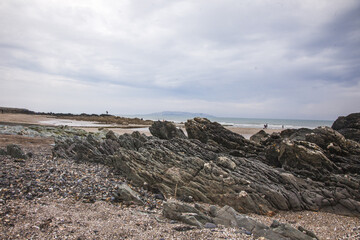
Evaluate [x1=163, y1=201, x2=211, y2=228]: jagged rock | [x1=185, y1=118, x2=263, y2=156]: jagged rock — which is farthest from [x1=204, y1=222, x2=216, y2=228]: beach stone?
[x1=185, y1=118, x2=263, y2=156]: jagged rock

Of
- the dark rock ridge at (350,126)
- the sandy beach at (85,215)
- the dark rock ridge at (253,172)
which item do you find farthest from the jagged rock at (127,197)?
the dark rock ridge at (350,126)

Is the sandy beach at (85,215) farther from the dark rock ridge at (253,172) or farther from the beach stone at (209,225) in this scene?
the dark rock ridge at (253,172)

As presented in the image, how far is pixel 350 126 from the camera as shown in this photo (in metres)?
18.9

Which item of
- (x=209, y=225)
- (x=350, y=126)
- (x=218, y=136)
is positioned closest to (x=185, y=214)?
(x=209, y=225)

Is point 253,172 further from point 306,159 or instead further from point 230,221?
point 230,221

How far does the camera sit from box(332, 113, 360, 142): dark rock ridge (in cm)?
1772

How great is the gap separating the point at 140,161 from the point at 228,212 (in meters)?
6.75

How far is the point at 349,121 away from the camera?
1942cm

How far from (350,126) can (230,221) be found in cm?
1745

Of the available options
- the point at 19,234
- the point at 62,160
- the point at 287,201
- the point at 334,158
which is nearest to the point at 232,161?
the point at 287,201

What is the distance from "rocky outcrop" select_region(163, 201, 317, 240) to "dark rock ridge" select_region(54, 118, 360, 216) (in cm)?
245

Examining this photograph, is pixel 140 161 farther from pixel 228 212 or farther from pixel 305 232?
pixel 305 232

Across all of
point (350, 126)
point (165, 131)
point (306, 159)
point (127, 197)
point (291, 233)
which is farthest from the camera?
point (165, 131)

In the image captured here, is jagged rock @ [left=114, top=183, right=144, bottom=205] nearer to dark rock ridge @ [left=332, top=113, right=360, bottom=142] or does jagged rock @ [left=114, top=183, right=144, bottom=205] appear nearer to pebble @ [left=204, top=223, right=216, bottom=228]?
pebble @ [left=204, top=223, right=216, bottom=228]
